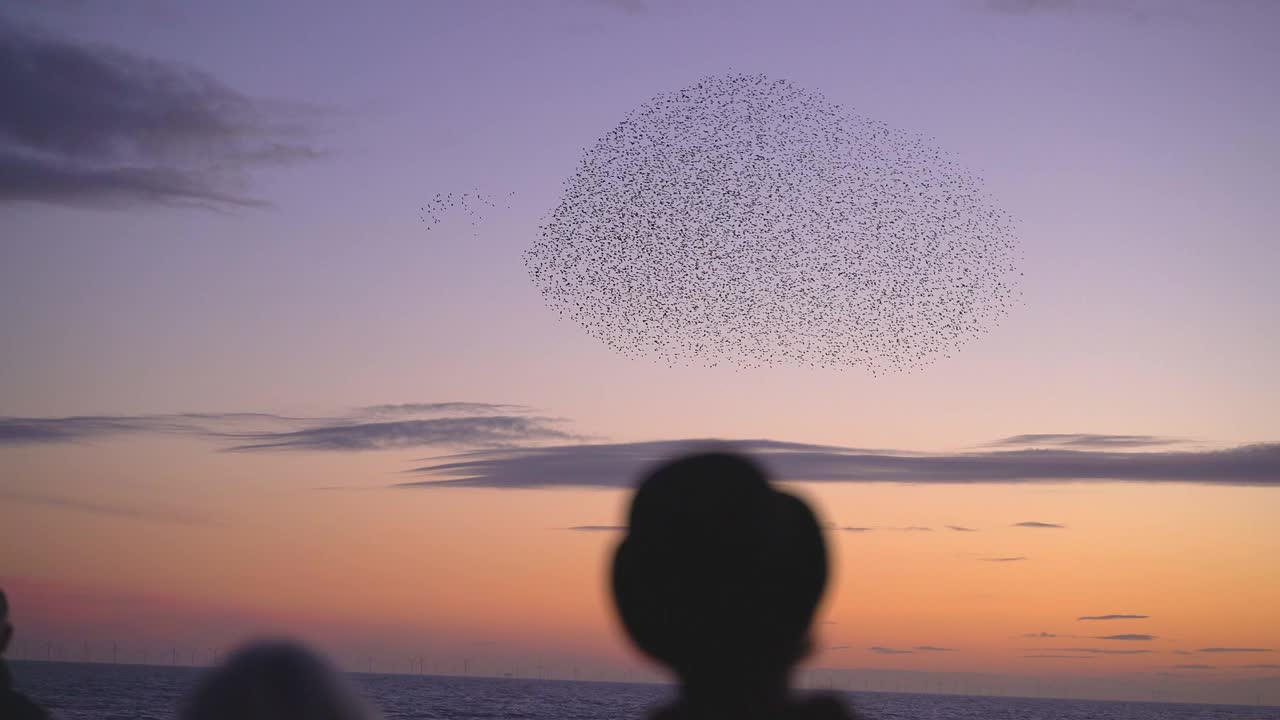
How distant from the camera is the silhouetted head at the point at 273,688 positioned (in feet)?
6.50

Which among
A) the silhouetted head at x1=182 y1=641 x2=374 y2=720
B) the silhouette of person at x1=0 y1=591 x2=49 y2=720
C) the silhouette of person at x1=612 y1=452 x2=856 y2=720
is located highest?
the silhouette of person at x1=612 y1=452 x2=856 y2=720

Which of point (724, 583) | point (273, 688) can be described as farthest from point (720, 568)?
point (273, 688)

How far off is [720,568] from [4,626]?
3.33m

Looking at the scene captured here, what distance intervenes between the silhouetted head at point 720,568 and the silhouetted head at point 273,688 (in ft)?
1.57

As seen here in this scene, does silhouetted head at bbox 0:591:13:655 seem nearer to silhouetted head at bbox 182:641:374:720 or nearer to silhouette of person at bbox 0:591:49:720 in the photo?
silhouette of person at bbox 0:591:49:720

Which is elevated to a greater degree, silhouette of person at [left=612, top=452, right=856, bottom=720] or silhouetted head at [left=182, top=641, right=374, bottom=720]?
silhouette of person at [left=612, top=452, right=856, bottom=720]

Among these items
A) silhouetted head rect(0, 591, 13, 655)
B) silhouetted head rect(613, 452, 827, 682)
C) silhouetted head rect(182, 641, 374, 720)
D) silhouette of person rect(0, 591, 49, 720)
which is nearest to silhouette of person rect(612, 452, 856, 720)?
silhouetted head rect(613, 452, 827, 682)

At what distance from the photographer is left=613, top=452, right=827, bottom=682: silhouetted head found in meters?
1.96

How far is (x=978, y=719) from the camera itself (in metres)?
198

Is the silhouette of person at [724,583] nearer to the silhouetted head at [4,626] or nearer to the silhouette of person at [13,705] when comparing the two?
the silhouette of person at [13,705]

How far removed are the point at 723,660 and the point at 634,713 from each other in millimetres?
180363

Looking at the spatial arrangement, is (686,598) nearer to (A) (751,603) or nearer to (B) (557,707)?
(A) (751,603)

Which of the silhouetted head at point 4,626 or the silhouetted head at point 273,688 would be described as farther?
the silhouetted head at point 4,626

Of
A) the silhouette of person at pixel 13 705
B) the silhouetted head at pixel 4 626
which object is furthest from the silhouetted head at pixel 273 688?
the silhouetted head at pixel 4 626
